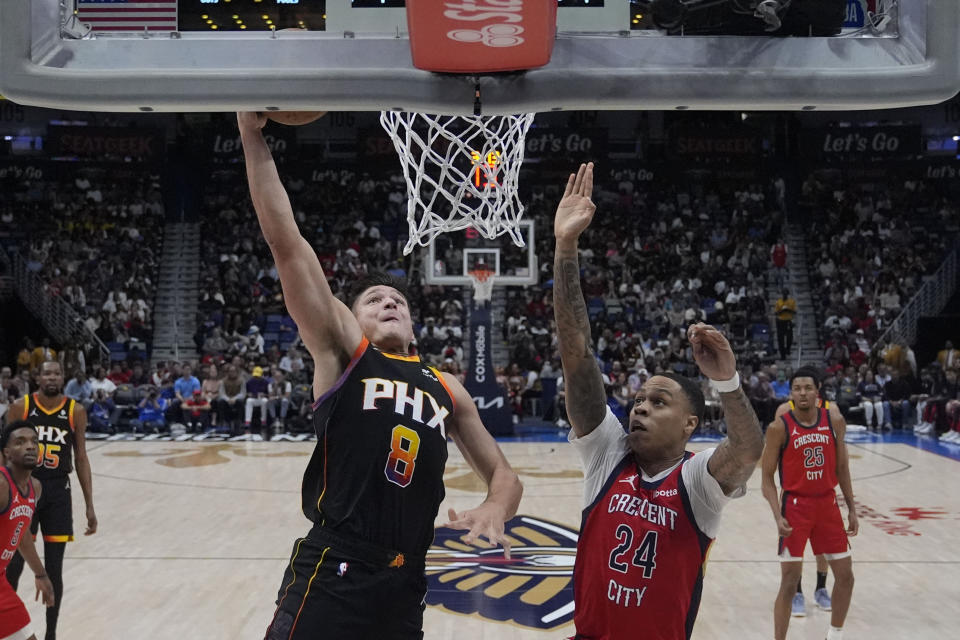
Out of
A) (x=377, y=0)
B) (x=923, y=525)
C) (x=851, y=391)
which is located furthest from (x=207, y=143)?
(x=377, y=0)

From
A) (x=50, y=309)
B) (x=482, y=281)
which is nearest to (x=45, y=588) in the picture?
(x=482, y=281)

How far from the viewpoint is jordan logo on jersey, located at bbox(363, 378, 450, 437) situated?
2.74 meters

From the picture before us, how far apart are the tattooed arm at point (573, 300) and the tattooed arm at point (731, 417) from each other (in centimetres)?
34

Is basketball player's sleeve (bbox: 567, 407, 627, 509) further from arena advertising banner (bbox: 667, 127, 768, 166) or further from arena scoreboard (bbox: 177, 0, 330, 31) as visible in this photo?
arena advertising banner (bbox: 667, 127, 768, 166)

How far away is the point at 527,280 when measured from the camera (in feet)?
45.9

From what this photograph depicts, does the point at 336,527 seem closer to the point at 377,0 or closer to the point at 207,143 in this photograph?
the point at 377,0

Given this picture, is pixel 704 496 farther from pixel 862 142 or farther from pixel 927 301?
pixel 862 142

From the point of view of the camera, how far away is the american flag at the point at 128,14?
252 cm

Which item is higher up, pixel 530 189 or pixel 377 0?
pixel 530 189

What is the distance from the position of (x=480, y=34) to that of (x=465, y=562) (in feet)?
17.4

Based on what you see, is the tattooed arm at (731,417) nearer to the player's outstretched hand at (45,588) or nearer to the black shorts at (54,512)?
the player's outstretched hand at (45,588)

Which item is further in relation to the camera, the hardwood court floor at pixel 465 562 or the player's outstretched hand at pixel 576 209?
the hardwood court floor at pixel 465 562

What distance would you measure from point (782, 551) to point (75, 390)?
1316cm

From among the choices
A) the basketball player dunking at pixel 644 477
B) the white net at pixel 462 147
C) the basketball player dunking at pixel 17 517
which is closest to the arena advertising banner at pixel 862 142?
the white net at pixel 462 147
